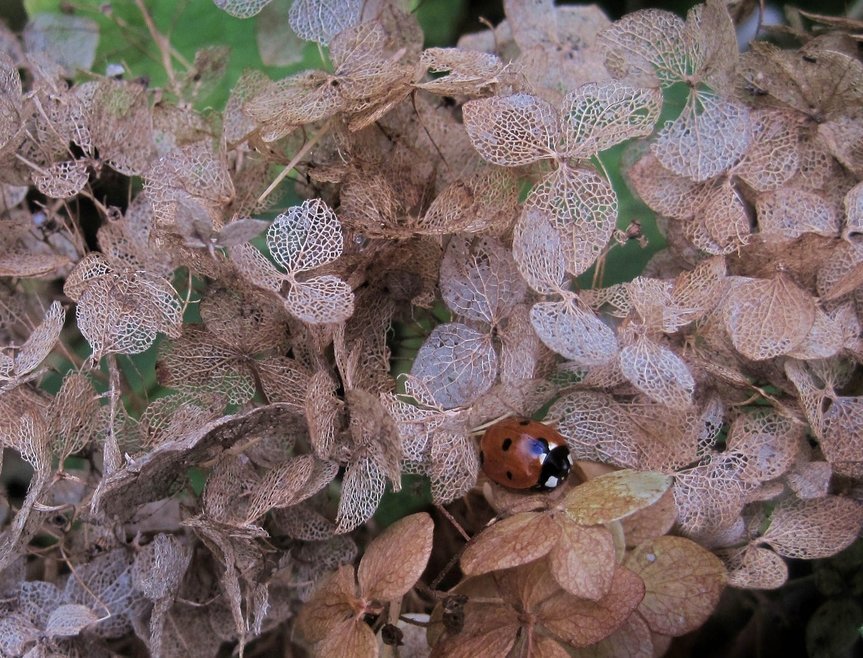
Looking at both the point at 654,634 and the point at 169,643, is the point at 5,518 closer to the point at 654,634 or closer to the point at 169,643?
the point at 169,643

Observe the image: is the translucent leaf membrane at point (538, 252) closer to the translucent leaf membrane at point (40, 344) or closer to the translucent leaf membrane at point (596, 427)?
the translucent leaf membrane at point (596, 427)

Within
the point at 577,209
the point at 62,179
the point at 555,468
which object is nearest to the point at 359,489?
the point at 555,468

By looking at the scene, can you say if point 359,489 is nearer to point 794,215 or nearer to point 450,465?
point 450,465

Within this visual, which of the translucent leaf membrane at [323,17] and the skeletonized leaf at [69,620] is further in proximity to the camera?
the translucent leaf membrane at [323,17]

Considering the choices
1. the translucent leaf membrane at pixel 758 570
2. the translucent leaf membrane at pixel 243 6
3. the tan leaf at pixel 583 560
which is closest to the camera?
the tan leaf at pixel 583 560

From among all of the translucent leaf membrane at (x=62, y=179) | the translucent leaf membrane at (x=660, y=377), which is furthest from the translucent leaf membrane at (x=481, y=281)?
the translucent leaf membrane at (x=62, y=179)

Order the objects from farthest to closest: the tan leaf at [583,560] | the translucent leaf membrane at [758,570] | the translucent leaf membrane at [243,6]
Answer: the translucent leaf membrane at [243,6] → the translucent leaf membrane at [758,570] → the tan leaf at [583,560]

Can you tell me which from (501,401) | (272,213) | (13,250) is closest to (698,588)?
(501,401)

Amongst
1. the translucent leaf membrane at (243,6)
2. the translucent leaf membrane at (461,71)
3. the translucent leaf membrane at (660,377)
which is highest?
the translucent leaf membrane at (243,6)

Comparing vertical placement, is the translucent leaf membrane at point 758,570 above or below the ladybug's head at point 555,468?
below
